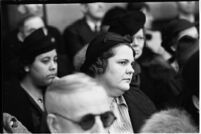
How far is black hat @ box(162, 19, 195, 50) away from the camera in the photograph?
3.13 metres

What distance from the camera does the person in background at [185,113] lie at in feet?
9.55

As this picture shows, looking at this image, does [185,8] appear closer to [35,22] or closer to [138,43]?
[138,43]

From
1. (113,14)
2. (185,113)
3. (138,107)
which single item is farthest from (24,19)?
(185,113)

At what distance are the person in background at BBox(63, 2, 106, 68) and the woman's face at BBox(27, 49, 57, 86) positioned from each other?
150mm

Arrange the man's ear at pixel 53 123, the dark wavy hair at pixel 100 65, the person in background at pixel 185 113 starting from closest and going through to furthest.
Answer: the man's ear at pixel 53 123, the dark wavy hair at pixel 100 65, the person in background at pixel 185 113

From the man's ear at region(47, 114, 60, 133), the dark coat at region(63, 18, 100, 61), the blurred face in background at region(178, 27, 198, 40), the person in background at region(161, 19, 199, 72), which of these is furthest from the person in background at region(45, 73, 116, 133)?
the blurred face in background at region(178, 27, 198, 40)

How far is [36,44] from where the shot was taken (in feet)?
9.41

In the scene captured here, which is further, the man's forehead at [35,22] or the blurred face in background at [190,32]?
the blurred face in background at [190,32]

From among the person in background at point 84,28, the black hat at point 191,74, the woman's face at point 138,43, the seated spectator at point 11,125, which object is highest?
the person in background at point 84,28

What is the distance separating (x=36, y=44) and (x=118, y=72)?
510 mm

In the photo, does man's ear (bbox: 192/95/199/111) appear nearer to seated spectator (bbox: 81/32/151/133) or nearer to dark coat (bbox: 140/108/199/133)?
dark coat (bbox: 140/108/199/133)

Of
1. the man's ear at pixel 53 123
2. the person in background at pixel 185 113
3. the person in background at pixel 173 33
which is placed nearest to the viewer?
the man's ear at pixel 53 123

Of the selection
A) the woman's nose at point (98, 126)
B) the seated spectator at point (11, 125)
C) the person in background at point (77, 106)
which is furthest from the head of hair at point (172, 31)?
the seated spectator at point (11, 125)

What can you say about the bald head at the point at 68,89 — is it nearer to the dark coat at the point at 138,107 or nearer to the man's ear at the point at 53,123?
the man's ear at the point at 53,123
